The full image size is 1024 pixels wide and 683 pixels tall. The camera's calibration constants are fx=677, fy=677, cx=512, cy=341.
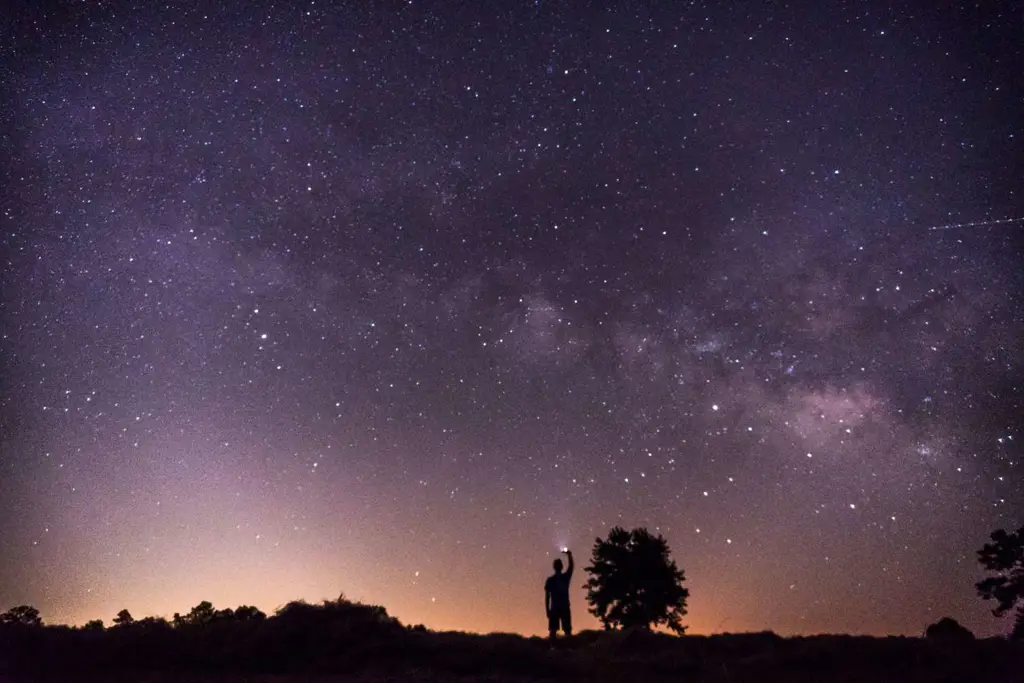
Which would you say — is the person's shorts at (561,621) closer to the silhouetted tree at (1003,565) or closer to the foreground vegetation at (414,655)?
the foreground vegetation at (414,655)

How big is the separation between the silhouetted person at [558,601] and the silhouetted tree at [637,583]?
2049cm

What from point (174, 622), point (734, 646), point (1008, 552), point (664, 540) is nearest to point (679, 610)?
point (664, 540)

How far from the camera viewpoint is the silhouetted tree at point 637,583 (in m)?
31.8

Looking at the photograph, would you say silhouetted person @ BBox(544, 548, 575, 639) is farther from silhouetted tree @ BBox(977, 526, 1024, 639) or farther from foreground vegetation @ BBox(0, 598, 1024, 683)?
Answer: silhouetted tree @ BBox(977, 526, 1024, 639)

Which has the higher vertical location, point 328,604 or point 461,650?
point 328,604

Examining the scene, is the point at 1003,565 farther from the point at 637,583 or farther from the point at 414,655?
the point at 414,655

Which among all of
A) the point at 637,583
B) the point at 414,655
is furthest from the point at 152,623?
the point at 637,583

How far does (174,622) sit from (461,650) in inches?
178

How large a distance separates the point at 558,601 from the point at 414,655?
534cm

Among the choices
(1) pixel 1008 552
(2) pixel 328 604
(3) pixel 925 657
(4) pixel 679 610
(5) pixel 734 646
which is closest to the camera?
(3) pixel 925 657

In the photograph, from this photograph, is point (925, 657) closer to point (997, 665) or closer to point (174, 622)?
point (997, 665)

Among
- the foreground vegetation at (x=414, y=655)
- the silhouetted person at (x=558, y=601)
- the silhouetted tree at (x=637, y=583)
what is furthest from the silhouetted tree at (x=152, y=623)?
the silhouetted tree at (x=637, y=583)

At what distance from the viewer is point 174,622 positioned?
988 centimetres

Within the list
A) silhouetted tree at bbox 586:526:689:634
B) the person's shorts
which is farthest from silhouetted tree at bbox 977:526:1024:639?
the person's shorts
